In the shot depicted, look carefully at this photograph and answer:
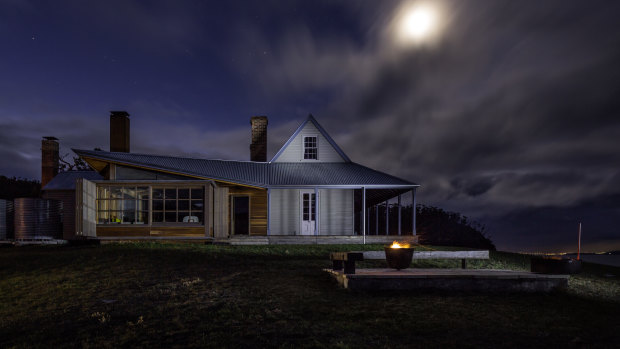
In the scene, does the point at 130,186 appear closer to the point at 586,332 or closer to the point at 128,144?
the point at 128,144

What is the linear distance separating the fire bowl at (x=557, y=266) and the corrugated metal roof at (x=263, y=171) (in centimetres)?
996

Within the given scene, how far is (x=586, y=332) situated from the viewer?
5094mm

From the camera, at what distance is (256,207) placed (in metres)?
19.1

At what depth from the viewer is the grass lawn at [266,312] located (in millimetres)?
4688

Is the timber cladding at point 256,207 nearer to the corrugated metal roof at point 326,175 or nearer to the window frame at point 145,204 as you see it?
the corrugated metal roof at point 326,175

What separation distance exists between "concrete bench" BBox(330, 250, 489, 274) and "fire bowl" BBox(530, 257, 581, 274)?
1957mm

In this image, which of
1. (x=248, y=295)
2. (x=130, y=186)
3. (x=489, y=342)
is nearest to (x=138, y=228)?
(x=130, y=186)

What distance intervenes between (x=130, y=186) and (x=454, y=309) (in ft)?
47.2

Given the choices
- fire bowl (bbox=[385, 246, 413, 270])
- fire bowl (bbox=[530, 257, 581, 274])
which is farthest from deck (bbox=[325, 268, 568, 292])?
fire bowl (bbox=[385, 246, 413, 270])

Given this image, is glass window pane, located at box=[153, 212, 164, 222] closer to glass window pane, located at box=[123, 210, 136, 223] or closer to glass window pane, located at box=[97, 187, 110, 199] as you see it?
glass window pane, located at box=[123, 210, 136, 223]

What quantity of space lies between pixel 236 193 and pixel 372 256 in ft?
36.2

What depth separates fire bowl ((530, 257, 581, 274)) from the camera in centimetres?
743

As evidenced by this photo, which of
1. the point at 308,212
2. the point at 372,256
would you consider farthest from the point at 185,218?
the point at 372,256

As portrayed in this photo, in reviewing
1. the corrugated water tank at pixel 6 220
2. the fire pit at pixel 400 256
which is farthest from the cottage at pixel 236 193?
→ the fire pit at pixel 400 256
